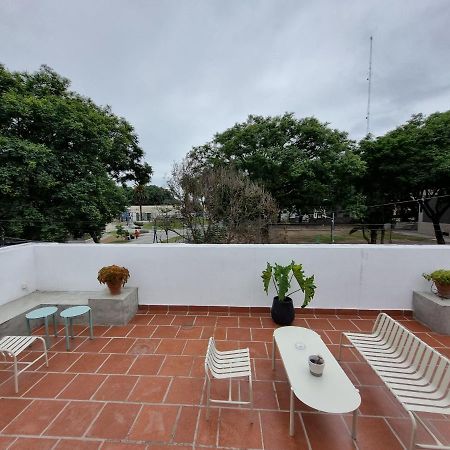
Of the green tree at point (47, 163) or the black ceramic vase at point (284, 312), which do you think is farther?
the green tree at point (47, 163)

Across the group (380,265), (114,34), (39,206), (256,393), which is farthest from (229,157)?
(256,393)

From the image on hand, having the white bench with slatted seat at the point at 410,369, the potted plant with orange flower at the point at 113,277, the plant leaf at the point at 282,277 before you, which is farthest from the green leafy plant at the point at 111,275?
the white bench with slatted seat at the point at 410,369

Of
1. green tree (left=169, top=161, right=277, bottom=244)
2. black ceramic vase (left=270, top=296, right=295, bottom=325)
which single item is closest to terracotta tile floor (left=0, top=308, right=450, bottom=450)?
black ceramic vase (left=270, top=296, right=295, bottom=325)

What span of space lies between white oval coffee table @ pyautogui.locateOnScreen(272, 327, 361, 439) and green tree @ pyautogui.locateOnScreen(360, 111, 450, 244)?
1351 centimetres

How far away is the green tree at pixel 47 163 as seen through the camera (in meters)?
6.92

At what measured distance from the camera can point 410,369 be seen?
1959mm

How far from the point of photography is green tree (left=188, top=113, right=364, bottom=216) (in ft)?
37.8

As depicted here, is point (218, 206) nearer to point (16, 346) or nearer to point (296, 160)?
point (296, 160)

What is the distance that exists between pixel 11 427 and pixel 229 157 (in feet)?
39.2

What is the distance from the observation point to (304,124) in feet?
39.8

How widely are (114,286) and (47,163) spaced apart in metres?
6.20

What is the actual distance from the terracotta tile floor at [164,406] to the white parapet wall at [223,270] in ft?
2.47

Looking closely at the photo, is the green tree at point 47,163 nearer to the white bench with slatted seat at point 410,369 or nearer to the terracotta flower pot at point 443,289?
the white bench with slatted seat at point 410,369

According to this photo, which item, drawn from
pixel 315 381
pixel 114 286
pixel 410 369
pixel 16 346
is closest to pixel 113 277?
pixel 114 286
